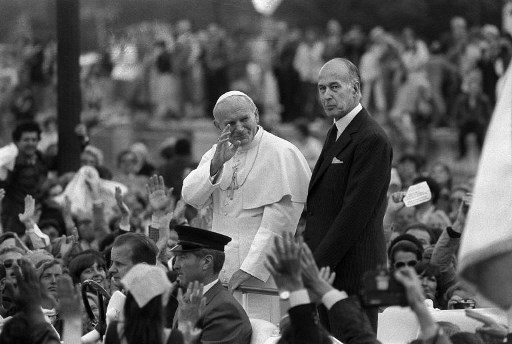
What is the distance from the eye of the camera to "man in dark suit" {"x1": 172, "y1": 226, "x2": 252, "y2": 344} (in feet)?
29.1

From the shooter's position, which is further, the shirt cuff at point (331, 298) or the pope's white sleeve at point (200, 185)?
the pope's white sleeve at point (200, 185)

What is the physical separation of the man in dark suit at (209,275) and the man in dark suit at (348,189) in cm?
59

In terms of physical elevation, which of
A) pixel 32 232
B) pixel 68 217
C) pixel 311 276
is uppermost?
pixel 311 276

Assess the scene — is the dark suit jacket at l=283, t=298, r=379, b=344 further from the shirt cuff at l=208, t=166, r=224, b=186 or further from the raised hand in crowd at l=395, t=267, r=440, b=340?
the shirt cuff at l=208, t=166, r=224, b=186

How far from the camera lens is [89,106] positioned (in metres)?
29.0

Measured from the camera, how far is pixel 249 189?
10.3m

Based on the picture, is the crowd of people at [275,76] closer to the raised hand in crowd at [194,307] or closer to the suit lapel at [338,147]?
the suit lapel at [338,147]

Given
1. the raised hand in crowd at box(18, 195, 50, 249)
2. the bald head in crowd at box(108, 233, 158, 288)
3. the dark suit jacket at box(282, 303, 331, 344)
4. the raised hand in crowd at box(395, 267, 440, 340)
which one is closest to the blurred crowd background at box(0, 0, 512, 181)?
the raised hand in crowd at box(18, 195, 50, 249)

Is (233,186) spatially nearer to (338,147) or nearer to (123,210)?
(338,147)

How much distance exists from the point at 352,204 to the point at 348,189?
12 cm

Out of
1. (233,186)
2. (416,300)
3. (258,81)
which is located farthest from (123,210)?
(258,81)

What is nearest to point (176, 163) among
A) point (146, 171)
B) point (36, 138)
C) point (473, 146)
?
point (146, 171)

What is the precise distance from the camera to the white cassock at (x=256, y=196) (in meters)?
10.2

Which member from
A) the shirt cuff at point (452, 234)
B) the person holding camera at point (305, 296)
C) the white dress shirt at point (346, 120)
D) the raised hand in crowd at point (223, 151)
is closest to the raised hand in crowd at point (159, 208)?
the raised hand in crowd at point (223, 151)
